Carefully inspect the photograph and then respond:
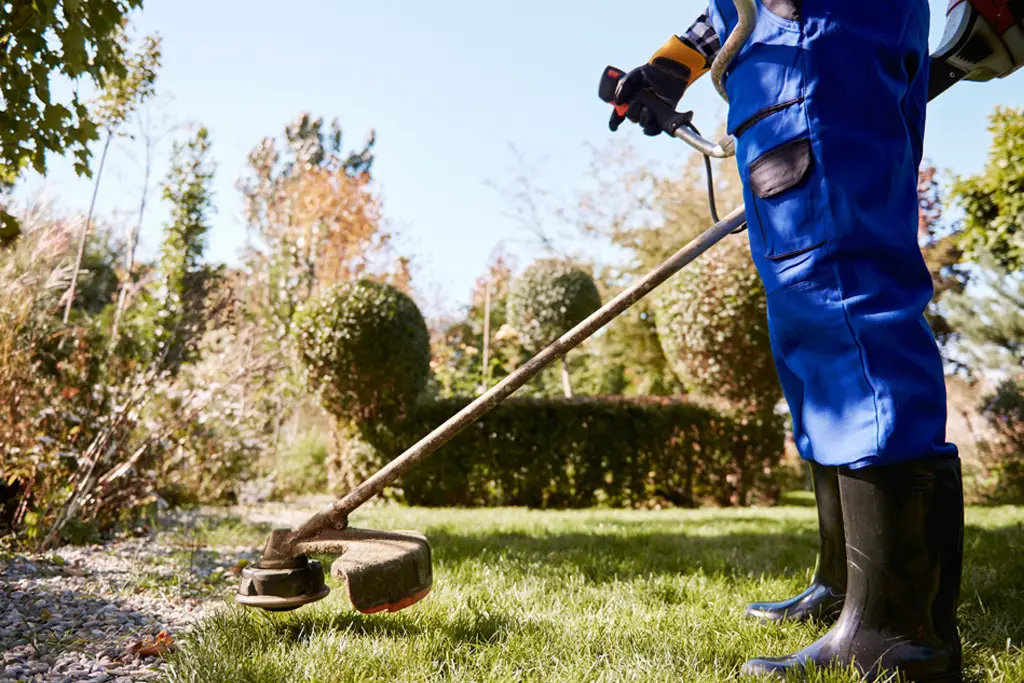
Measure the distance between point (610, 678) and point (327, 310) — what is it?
5.71 m

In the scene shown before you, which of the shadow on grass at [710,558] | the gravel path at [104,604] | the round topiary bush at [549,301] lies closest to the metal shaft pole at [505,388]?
the gravel path at [104,604]

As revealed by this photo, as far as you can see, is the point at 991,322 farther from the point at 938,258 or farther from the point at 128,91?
the point at 128,91

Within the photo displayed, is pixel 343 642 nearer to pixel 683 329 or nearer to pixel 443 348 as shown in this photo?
pixel 683 329

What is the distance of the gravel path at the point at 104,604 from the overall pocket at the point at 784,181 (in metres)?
Result: 1.66

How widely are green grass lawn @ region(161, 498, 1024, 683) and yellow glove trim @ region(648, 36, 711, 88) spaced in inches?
59.2

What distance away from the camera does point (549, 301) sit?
38.5 ft

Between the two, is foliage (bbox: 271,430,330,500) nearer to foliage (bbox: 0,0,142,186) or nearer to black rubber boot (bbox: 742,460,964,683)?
foliage (bbox: 0,0,142,186)

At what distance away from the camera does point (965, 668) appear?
147cm

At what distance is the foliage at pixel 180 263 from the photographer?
5961 mm

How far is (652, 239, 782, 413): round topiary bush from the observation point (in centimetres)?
729

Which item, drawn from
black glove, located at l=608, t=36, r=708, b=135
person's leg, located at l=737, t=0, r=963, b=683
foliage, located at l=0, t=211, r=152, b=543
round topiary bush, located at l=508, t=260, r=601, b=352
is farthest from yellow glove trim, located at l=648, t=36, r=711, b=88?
round topiary bush, located at l=508, t=260, r=601, b=352

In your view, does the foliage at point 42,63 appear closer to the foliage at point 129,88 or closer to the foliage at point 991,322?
the foliage at point 129,88

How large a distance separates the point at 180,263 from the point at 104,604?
15.7ft

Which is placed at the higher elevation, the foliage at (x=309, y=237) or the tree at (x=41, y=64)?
the foliage at (x=309, y=237)
